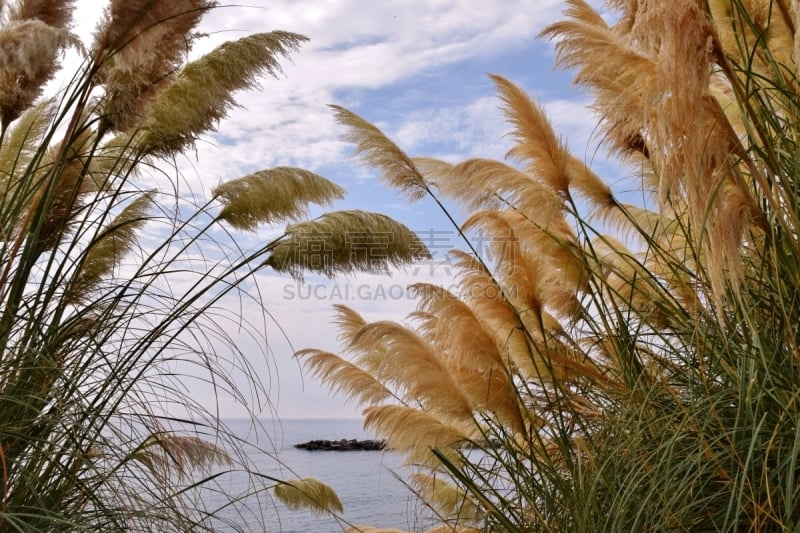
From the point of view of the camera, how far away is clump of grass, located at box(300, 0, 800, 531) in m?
2.26

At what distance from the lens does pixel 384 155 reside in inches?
147

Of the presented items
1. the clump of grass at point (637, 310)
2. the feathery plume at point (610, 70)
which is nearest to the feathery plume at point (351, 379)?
the clump of grass at point (637, 310)

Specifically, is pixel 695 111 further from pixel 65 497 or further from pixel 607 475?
pixel 65 497

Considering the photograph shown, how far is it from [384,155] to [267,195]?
0.66 meters

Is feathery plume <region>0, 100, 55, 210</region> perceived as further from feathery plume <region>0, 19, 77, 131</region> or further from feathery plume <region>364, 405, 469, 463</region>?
feathery plume <region>364, 405, 469, 463</region>

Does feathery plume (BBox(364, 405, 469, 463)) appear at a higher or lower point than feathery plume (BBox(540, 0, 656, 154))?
lower

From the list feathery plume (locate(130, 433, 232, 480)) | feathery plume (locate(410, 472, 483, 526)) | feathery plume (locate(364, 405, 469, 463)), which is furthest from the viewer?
feathery plume (locate(410, 472, 483, 526))

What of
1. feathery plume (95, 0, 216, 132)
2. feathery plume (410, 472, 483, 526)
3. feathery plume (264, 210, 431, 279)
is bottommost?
feathery plume (410, 472, 483, 526)

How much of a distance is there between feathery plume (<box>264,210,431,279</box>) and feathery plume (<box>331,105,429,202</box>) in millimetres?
364

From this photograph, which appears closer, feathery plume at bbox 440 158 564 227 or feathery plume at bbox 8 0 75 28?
feathery plume at bbox 8 0 75 28

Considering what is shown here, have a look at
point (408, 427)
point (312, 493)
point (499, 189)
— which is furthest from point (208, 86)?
point (312, 493)

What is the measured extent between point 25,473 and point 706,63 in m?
2.49

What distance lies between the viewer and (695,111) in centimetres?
212

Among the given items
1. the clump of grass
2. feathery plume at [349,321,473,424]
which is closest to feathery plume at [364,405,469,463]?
the clump of grass
